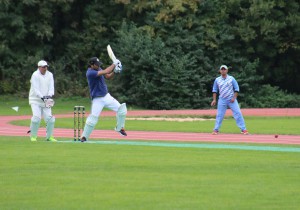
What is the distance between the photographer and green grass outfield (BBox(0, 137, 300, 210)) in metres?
12.0

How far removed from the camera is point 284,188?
43.5ft

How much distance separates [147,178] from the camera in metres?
14.4

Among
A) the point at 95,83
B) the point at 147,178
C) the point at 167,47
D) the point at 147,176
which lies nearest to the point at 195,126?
the point at 95,83

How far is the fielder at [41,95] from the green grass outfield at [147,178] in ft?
10.9

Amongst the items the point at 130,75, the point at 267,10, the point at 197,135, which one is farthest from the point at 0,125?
the point at 267,10

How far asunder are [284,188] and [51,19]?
42868mm

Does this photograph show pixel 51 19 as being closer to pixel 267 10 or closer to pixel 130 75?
pixel 130 75

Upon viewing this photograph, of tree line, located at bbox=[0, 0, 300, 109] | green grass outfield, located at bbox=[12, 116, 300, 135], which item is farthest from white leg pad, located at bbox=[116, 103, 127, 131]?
tree line, located at bbox=[0, 0, 300, 109]

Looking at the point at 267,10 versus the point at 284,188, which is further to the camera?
the point at 267,10

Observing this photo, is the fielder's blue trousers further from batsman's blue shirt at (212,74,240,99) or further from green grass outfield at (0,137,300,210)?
green grass outfield at (0,137,300,210)

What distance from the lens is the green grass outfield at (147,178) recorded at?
12.0 m

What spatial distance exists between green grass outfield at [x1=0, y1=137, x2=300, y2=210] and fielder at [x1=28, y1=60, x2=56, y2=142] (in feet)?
10.9

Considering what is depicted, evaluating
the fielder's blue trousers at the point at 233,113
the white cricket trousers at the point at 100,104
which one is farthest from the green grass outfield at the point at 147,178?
the fielder's blue trousers at the point at 233,113

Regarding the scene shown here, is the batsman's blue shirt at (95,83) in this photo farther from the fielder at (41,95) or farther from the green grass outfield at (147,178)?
the green grass outfield at (147,178)
